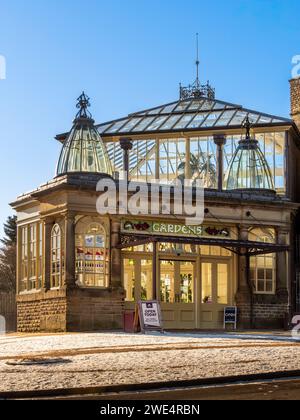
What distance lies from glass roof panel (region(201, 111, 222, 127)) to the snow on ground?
1988 centimetres

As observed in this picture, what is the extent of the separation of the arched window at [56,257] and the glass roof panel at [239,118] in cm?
1310

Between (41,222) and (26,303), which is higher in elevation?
(41,222)

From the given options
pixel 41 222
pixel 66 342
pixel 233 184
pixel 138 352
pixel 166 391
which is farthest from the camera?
pixel 233 184

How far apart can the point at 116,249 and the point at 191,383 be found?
1830cm

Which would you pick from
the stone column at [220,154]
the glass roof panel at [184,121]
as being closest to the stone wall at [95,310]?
the stone column at [220,154]

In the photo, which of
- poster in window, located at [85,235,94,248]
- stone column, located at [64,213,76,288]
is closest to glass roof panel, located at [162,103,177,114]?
poster in window, located at [85,235,94,248]

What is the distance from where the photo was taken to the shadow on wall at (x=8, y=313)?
45719mm

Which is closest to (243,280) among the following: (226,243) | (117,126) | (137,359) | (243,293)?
(243,293)

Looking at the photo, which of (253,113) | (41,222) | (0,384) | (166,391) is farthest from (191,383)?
(253,113)

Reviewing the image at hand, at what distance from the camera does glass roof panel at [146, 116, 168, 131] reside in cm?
4532

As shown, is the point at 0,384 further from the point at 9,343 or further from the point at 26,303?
the point at 26,303

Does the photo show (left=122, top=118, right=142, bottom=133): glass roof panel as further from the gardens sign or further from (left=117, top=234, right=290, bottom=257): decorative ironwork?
(left=117, top=234, right=290, bottom=257): decorative ironwork

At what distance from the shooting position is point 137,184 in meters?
34.3

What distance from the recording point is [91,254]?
3303 cm
